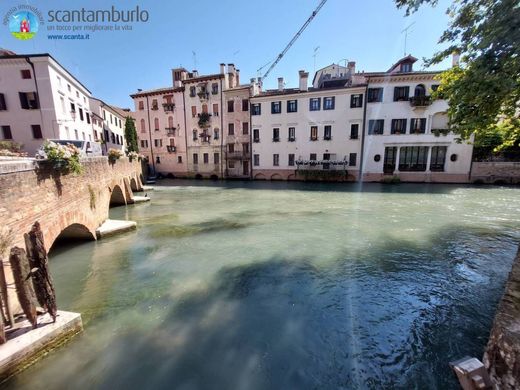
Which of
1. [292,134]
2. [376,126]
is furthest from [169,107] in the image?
[376,126]

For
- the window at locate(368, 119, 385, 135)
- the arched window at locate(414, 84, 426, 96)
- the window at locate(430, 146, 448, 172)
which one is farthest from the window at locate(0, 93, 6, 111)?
the window at locate(430, 146, 448, 172)

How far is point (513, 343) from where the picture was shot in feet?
8.95

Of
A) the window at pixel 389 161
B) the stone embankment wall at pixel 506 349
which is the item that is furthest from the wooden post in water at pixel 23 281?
the window at pixel 389 161

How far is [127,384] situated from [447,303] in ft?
21.9

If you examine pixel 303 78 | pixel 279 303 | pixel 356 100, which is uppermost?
pixel 303 78

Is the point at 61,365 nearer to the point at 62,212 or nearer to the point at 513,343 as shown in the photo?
the point at 62,212

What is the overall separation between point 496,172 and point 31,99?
44.1 meters

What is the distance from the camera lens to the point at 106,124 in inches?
1423

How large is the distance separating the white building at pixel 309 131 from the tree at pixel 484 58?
63.8 ft

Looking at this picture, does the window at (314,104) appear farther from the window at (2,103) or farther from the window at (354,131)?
the window at (2,103)

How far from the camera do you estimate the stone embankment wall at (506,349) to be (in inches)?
103

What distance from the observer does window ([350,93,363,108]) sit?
25.7 metres

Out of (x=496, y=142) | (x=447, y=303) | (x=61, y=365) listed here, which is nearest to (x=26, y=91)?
(x=61, y=365)

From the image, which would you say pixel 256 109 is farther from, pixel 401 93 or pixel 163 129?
pixel 401 93
